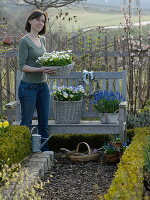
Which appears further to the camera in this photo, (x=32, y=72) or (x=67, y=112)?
(x=67, y=112)

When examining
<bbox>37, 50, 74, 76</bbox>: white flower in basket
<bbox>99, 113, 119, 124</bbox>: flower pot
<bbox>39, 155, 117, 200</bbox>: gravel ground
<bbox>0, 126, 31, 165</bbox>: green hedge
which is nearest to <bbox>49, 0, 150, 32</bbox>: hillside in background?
<bbox>99, 113, 119, 124</bbox>: flower pot

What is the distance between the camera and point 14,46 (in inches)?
358

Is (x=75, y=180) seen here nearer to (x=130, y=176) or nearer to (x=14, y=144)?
(x=14, y=144)

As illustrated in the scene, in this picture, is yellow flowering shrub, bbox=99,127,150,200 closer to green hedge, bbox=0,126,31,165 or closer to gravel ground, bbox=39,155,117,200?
gravel ground, bbox=39,155,117,200

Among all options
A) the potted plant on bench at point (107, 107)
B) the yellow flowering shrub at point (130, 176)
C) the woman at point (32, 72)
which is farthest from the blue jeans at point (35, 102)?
the yellow flowering shrub at point (130, 176)

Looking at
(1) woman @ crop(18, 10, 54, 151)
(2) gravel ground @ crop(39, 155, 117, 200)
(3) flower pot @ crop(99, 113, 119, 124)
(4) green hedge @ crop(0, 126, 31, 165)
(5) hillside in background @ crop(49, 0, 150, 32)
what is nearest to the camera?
(4) green hedge @ crop(0, 126, 31, 165)

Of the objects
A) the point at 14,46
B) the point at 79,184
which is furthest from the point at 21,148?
the point at 14,46

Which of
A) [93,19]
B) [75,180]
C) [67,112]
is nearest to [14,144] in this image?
[75,180]

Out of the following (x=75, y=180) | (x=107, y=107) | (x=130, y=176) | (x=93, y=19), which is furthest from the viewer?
(x=93, y=19)

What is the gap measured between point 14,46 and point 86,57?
4.63 ft

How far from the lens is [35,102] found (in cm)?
593

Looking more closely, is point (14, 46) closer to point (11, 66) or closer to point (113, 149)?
point (11, 66)

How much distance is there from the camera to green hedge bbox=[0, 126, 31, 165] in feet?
14.9

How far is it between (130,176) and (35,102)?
7.65ft
